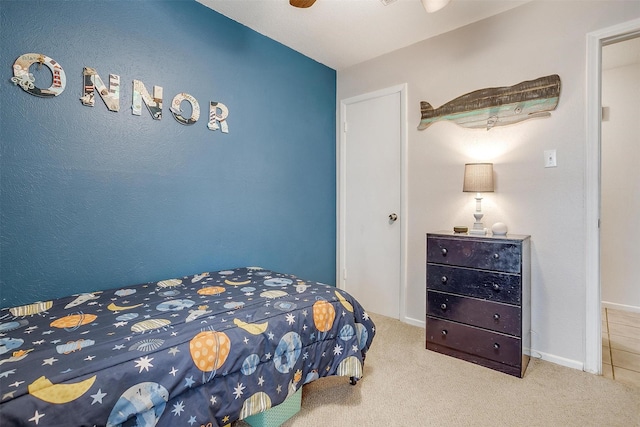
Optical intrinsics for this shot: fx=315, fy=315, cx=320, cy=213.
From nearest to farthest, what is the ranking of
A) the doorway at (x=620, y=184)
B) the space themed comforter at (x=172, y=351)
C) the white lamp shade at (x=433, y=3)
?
the space themed comforter at (x=172, y=351)
the white lamp shade at (x=433, y=3)
the doorway at (x=620, y=184)

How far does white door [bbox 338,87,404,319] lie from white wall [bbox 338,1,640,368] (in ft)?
0.54

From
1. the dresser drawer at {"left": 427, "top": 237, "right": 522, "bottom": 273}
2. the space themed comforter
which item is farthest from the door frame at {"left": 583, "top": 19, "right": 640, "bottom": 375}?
the space themed comforter

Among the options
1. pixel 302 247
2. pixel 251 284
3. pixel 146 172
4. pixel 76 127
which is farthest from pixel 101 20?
pixel 302 247

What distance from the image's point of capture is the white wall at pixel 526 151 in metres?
2.00

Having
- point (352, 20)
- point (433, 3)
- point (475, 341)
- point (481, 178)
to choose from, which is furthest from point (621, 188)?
point (352, 20)

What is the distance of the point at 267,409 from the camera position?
4.36ft

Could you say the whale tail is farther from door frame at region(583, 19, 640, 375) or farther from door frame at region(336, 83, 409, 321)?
door frame at region(583, 19, 640, 375)

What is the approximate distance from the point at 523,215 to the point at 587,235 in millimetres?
367

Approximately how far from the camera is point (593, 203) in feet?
6.36

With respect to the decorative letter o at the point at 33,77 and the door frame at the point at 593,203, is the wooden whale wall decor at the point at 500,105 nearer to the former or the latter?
the door frame at the point at 593,203

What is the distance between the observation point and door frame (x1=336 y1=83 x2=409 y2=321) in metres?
2.80

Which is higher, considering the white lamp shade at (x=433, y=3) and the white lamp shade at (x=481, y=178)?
the white lamp shade at (x=433, y=3)

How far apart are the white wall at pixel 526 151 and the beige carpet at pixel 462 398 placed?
1.01 feet

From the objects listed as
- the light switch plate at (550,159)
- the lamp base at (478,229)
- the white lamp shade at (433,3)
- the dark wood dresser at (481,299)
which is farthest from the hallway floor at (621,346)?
the white lamp shade at (433,3)
